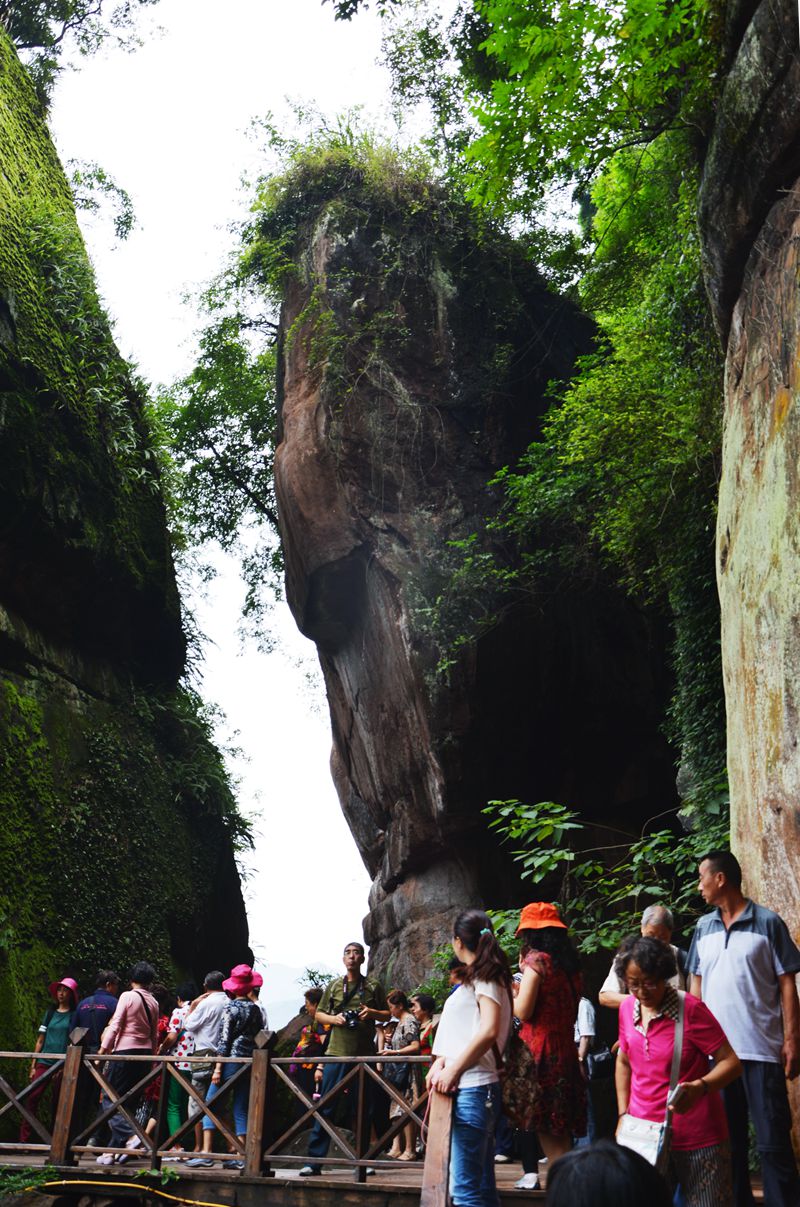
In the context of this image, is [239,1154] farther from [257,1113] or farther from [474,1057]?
[474,1057]

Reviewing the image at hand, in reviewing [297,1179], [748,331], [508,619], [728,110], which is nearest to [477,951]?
[297,1179]

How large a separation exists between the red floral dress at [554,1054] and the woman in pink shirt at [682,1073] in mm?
1118

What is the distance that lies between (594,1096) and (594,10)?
26.8ft

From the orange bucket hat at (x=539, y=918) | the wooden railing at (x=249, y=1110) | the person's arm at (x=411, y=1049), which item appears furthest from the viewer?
the person's arm at (x=411, y=1049)

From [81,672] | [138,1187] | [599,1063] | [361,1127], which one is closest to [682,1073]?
[361,1127]

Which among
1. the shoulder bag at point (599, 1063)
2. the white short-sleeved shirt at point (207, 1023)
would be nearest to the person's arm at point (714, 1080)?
the shoulder bag at point (599, 1063)

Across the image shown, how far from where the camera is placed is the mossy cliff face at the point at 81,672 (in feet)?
41.4

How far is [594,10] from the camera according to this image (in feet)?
24.7

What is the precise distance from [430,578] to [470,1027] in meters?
11.1

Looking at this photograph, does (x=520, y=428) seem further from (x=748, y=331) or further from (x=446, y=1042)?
(x=446, y=1042)

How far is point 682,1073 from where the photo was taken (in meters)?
3.60

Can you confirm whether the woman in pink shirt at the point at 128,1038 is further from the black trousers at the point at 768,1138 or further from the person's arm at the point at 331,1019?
the black trousers at the point at 768,1138

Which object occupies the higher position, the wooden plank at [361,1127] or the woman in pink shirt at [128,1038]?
the woman in pink shirt at [128,1038]

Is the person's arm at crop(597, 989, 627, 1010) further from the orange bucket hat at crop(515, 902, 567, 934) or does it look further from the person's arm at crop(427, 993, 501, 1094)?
the person's arm at crop(427, 993, 501, 1094)
